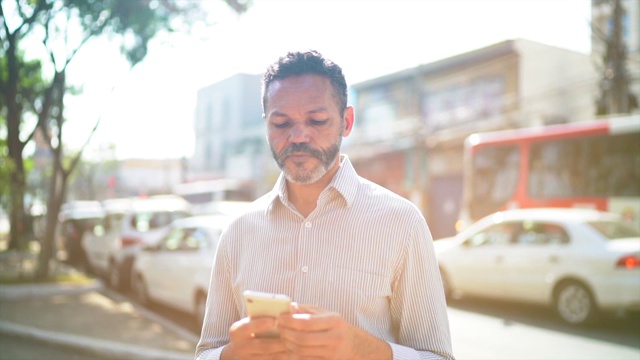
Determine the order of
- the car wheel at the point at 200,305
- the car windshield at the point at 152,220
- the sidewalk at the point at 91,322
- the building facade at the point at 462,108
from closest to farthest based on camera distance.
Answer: the sidewalk at the point at 91,322 → the car wheel at the point at 200,305 → the car windshield at the point at 152,220 → the building facade at the point at 462,108

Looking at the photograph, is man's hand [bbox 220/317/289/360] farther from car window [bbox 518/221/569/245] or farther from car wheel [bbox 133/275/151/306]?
car wheel [bbox 133/275/151/306]

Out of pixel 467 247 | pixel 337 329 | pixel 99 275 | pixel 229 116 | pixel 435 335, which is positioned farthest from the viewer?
pixel 229 116

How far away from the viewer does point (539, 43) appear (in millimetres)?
26547

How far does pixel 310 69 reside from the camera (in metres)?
2.08

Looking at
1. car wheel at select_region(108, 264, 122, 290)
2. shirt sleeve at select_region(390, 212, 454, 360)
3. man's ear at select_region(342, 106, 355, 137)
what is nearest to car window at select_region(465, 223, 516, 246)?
car wheel at select_region(108, 264, 122, 290)

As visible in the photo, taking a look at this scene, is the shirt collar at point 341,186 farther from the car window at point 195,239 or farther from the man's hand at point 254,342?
the car window at point 195,239

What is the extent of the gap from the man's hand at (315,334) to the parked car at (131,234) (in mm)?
11170

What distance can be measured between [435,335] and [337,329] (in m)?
0.44

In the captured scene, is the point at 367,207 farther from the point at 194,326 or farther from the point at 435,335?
the point at 194,326

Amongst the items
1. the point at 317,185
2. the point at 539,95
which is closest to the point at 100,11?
the point at 317,185

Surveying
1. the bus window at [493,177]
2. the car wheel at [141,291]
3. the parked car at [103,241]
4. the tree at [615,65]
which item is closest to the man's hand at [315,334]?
the car wheel at [141,291]

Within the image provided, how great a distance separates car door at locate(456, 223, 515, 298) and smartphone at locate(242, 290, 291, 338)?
28.3ft

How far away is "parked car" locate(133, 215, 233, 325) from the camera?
875 cm

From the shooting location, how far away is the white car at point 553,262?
812 cm
